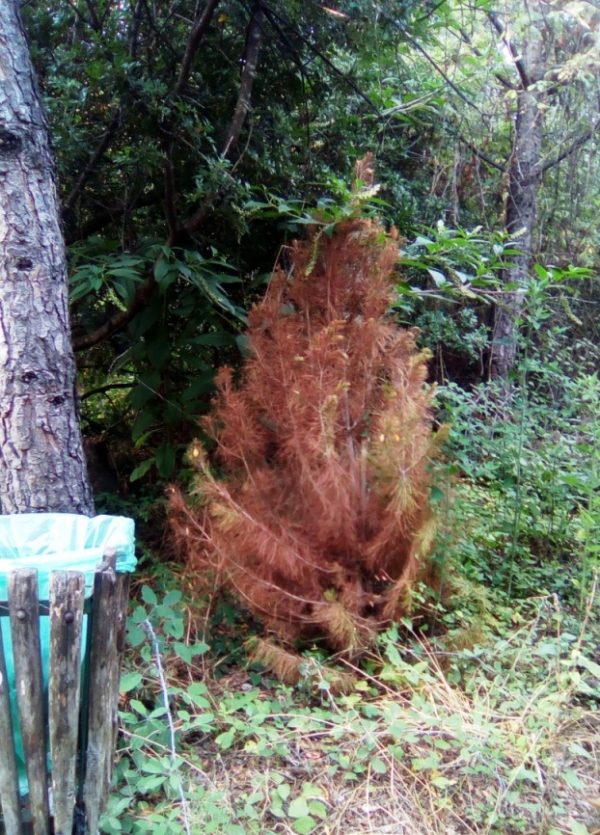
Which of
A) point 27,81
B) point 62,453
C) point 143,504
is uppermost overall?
point 27,81

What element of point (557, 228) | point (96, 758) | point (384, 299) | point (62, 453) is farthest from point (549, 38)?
point (96, 758)

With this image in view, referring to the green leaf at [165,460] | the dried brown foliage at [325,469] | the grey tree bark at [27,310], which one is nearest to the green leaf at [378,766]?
the dried brown foliage at [325,469]

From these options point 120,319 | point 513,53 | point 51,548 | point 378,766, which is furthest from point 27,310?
point 513,53

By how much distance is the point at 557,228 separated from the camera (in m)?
6.11

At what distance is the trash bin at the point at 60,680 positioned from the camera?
1.44m

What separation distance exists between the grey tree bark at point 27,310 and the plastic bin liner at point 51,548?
1.00ft

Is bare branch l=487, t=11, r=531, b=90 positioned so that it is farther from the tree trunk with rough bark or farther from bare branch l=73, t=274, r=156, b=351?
bare branch l=73, t=274, r=156, b=351

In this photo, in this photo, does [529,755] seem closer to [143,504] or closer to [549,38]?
[143,504]

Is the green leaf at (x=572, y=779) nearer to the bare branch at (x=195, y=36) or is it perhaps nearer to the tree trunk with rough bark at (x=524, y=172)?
the bare branch at (x=195, y=36)

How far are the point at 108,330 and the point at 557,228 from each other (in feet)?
15.5

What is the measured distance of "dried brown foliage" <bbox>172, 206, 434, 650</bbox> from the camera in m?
2.39

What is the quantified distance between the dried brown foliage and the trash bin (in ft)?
2.78

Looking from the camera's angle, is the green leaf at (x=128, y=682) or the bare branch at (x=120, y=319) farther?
the bare branch at (x=120, y=319)

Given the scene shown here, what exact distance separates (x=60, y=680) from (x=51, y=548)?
0.48 meters
